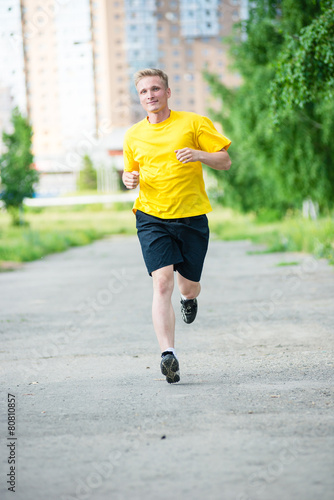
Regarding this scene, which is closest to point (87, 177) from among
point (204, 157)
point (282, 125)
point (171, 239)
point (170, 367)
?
point (282, 125)

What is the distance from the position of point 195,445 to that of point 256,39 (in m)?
16.8

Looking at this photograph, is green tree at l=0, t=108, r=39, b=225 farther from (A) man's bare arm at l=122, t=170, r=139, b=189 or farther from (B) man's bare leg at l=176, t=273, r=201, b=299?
(A) man's bare arm at l=122, t=170, r=139, b=189

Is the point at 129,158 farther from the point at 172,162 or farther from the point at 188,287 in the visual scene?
the point at 188,287

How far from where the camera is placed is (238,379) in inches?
206

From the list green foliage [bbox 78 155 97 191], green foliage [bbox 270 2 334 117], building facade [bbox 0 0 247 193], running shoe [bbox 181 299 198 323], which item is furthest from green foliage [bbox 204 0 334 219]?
building facade [bbox 0 0 247 193]

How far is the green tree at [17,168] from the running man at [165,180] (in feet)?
90.4

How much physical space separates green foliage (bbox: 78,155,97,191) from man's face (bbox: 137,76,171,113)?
8082cm

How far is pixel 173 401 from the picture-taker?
4625 mm

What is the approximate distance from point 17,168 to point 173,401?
29.3 meters

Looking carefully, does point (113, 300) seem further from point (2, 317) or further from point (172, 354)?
point (172, 354)

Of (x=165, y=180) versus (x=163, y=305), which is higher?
(x=165, y=180)

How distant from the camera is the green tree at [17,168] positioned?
106ft

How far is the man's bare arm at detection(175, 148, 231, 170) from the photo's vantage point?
5066 mm

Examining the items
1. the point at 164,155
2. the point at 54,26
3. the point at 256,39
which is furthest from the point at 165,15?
the point at 164,155
